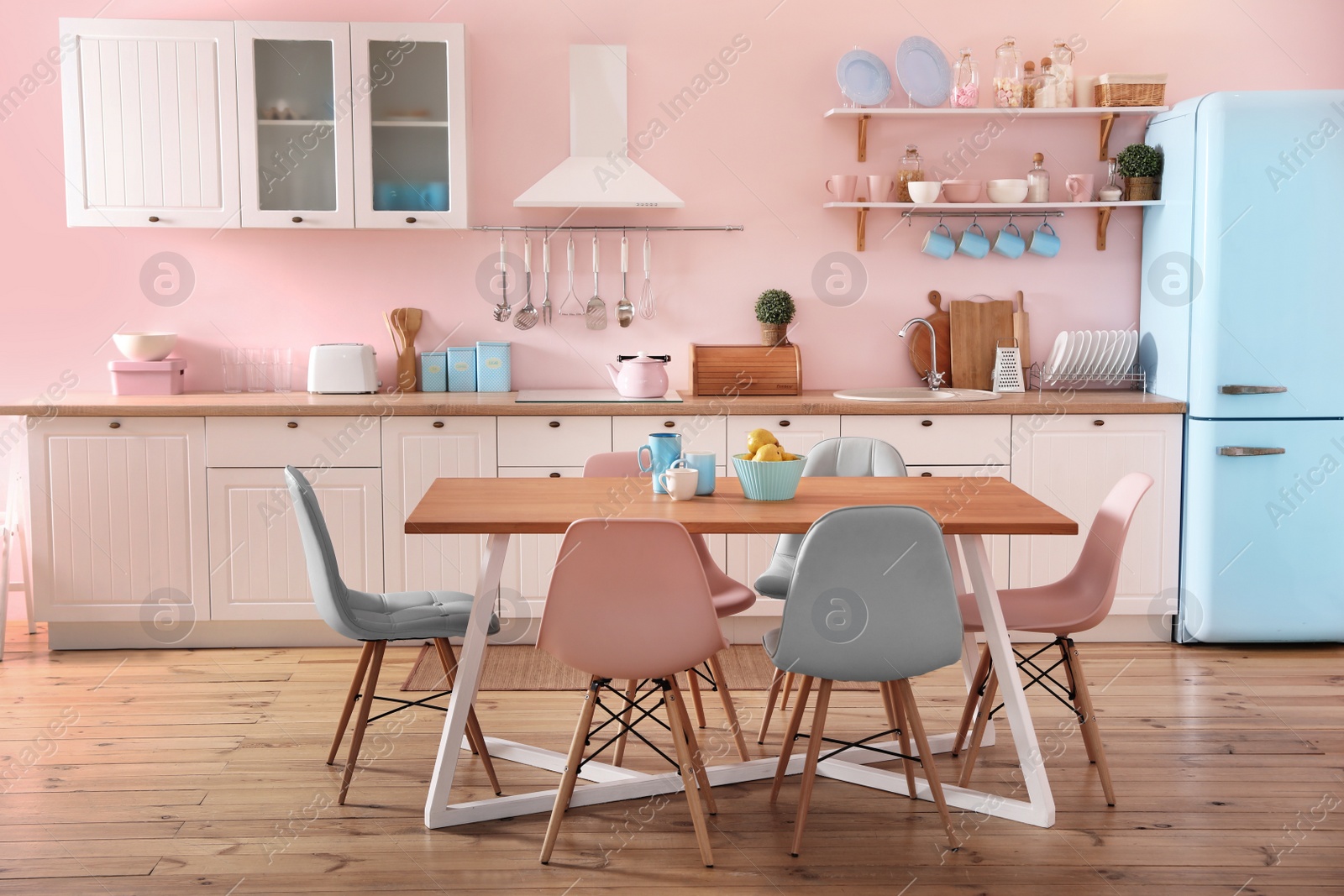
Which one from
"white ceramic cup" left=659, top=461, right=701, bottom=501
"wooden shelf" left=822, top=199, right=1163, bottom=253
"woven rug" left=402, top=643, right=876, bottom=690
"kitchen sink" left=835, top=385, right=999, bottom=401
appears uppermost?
"wooden shelf" left=822, top=199, right=1163, bottom=253

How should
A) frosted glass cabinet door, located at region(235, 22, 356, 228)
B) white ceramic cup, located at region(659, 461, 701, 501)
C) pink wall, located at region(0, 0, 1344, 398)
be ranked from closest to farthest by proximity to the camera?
white ceramic cup, located at region(659, 461, 701, 501), frosted glass cabinet door, located at region(235, 22, 356, 228), pink wall, located at region(0, 0, 1344, 398)

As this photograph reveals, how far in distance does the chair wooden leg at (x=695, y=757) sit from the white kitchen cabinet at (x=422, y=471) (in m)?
1.44

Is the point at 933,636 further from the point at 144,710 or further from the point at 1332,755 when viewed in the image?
the point at 144,710

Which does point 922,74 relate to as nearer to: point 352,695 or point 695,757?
point 695,757

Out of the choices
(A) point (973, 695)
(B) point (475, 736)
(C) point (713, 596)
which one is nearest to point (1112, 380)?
(A) point (973, 695)

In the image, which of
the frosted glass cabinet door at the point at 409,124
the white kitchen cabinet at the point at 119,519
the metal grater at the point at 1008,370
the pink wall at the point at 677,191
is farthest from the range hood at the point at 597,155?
the white kitchen cabinet at the point at 119,519

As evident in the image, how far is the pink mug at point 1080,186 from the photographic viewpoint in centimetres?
419

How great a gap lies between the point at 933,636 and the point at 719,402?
1.68 meters

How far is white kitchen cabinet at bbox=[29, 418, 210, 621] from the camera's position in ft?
12.4

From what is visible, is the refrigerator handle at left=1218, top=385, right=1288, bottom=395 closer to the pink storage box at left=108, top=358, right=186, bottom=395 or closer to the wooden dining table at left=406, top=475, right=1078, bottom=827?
the wooden dining table at left=406, top=475, right=1078, bottom=827

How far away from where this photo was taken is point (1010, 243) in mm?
4277

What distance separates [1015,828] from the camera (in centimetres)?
255

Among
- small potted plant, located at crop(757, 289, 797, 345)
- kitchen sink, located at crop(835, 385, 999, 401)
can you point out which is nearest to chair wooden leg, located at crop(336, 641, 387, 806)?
kitchen sink, located at crop(835, 385, 999, 401)

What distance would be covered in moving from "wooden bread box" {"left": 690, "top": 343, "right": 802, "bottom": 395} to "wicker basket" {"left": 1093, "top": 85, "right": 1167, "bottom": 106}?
4.68ft
